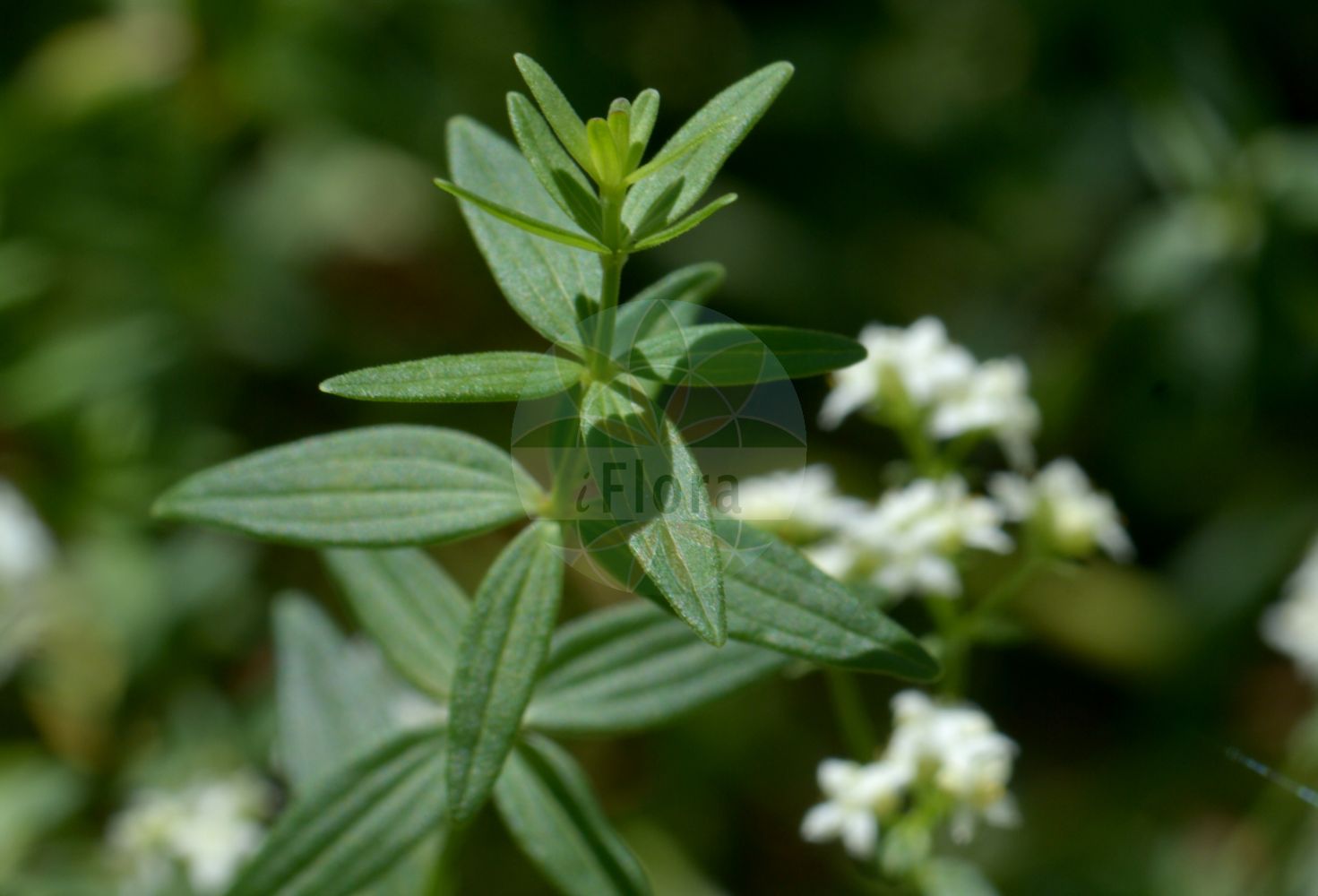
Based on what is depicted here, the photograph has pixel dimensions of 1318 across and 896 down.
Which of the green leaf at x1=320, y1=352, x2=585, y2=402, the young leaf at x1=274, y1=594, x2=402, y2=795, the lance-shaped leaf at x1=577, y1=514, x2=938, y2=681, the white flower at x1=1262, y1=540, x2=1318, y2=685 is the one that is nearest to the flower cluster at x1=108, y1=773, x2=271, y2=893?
the young leaf at x1=274, y1=594, x2=402, y2=795

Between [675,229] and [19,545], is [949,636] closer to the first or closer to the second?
[675,229]

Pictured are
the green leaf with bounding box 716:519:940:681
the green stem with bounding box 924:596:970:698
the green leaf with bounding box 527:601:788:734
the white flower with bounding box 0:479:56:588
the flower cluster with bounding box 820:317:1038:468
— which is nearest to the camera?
the green leaf with bounding box 716:519:940:681

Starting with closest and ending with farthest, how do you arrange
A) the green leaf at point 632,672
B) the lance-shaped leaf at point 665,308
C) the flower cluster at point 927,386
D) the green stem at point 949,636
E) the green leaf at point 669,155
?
the green leaf at point 669,155 < the lance-shaped leaf at point 665,308 < the green leaf at point 632,672 < the green stem at point 949,636 < the flower cluster at point 927,386

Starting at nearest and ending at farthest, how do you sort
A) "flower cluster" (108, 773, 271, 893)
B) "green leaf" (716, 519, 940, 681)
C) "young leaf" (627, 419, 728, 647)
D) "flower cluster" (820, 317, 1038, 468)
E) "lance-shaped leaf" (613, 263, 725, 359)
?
"young leaf" (627, 419, 728, 647) < "green leaf" (716, 519, 940, 681) < "lance-shaped leaf" (613, 263, 725, 359) < "flower cluster" (820, 317, 1038, 468) < "flower cluster" (108, 773, 271, 893)

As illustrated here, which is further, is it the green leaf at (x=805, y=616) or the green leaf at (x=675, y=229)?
the green leaf at (x=805, y=616)

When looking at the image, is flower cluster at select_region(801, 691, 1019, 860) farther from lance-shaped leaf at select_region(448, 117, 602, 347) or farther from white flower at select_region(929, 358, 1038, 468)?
lance-shaped leaf at select_region(448, 117, 602, 347)

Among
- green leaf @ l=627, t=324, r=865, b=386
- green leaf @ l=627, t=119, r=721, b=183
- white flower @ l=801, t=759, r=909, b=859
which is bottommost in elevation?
white flower @ l=801, t=759, r=909, b=859

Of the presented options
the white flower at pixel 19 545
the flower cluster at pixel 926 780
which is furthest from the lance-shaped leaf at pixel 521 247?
the white flower at pixel 19 545

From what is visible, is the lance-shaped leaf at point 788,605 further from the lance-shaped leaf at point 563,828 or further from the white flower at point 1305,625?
the white flower at point 1305,625
